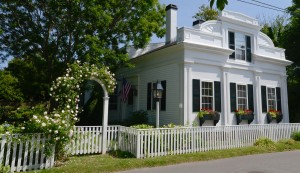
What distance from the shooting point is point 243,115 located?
14.5 metres

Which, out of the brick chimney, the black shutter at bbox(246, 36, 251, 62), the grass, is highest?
the brick chimney

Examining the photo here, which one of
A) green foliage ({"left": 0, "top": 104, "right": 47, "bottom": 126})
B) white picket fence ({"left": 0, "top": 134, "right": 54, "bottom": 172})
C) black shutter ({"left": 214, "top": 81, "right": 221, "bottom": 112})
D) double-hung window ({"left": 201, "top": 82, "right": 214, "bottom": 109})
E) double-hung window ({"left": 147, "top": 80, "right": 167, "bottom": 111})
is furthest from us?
double-hung window ({"left": 147, "top": 80, "right": 167, "bottom": 111})

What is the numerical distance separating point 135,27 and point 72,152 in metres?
8.54

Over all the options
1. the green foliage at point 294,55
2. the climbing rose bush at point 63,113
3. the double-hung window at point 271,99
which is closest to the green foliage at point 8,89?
the climbing rose bush at point 63,113

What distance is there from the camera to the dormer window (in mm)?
15057

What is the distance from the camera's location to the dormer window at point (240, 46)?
15057 millimetres

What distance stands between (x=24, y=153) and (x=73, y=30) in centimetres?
811

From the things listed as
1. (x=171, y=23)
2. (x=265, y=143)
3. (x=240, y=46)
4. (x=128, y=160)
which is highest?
(x=171, y=23)

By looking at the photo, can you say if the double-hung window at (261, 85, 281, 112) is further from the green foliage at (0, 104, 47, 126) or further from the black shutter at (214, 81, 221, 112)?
the green foliage at (0, 104, 47, 126)

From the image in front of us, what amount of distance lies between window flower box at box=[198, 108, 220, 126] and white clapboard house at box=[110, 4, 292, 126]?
30cm

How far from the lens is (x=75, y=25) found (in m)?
13.1

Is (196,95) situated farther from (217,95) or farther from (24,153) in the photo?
(24,153)

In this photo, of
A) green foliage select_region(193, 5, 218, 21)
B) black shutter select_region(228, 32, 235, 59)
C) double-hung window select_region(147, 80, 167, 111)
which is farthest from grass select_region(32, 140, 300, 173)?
green foliage select_region(193, 5, 218, 21)

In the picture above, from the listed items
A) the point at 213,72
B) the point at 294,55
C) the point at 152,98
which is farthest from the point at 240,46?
the point at 294,55
